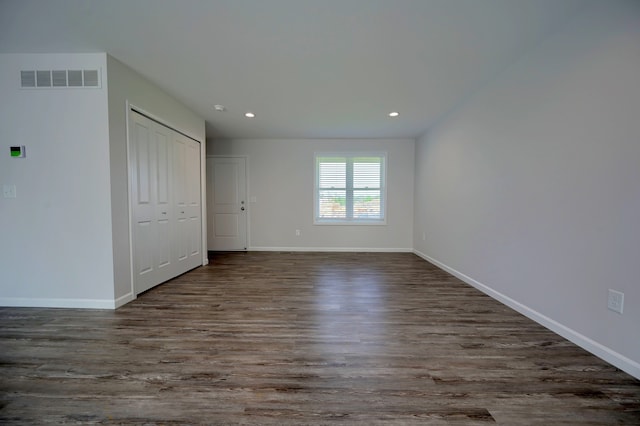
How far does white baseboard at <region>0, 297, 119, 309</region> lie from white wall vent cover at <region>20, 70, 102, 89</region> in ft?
6.78

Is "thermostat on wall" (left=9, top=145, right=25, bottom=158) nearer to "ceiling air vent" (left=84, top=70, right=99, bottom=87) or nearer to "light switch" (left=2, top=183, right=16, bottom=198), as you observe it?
"light switch" (left=2, top=183, right=16, bottom=198)

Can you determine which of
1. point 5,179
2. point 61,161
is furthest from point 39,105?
point 5,179

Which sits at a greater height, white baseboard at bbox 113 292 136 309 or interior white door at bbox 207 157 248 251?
interior white door at bbox 207 157 248 251

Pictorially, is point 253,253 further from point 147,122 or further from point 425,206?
point 425,206

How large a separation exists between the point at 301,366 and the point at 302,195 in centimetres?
410

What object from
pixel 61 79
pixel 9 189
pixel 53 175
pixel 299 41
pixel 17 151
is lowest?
pixel 9 189

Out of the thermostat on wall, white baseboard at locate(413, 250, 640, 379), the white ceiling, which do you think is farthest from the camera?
the thermostat on wall

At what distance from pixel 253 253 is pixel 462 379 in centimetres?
442

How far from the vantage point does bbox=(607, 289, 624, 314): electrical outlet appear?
154 cm

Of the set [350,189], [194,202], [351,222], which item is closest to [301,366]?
[194,202]

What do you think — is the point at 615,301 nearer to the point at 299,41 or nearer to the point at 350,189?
the point at 299,41

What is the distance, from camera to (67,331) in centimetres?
199

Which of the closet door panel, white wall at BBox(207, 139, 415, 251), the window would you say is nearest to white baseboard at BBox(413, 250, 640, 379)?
white wall at BBox(207, 139, 415, 251)

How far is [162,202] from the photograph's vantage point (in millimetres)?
3154
